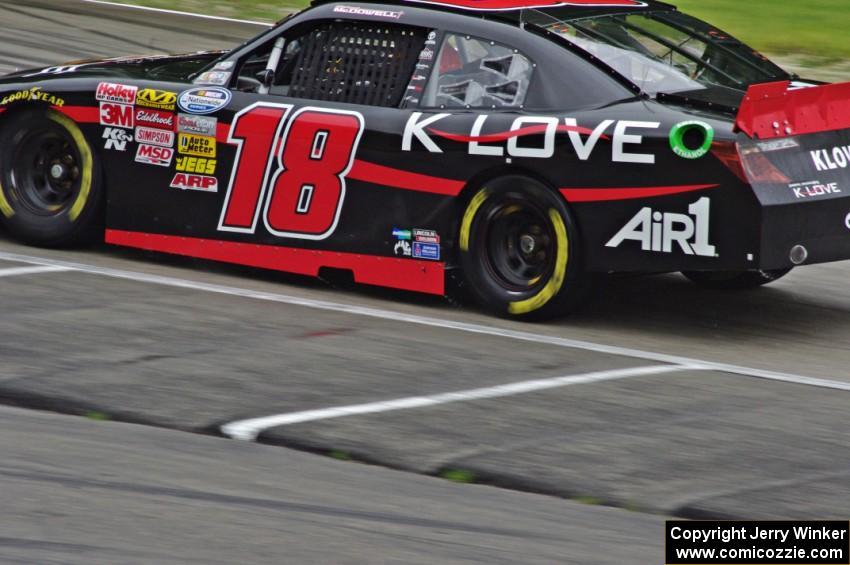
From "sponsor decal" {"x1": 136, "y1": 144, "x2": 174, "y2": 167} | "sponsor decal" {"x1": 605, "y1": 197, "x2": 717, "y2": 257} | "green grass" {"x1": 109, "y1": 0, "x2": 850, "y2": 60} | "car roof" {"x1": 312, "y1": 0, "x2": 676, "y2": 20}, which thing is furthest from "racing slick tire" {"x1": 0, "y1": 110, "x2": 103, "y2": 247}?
"green grass" {"x1": 109, "y1": 0, "x2": 850, "y2": 60}

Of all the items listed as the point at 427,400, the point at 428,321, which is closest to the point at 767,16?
the point at 428,321

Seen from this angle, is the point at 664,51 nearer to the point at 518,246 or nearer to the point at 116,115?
the point at 518,246

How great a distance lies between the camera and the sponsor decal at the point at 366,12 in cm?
796

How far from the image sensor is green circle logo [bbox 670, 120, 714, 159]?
689cm

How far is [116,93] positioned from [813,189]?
155 inches

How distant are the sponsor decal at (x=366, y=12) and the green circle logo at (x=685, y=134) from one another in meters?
1.79

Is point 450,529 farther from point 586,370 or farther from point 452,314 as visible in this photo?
point 452,314

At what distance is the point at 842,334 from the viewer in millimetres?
7699

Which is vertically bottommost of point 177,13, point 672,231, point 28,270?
point 28,270

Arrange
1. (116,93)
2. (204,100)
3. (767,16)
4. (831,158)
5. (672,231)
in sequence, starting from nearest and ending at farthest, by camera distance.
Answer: (672,231) → (831,158) → (204,100) → (116,93) → (767,16)

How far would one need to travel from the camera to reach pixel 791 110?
7.10 m

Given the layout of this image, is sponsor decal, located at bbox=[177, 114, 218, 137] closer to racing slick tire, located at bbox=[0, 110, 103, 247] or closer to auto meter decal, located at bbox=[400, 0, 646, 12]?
racing slick tire, located at bbox=[0, 110, 103, 247]

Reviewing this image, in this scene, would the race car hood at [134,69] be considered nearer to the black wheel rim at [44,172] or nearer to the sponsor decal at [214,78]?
the sponsor decal at [214,78]

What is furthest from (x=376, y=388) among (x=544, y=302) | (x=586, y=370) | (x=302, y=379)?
(x=544, y=302)
